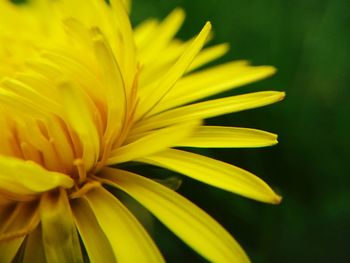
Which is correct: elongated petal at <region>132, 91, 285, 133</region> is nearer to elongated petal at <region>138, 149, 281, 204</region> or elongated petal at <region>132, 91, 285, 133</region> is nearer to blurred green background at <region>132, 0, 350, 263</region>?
elongated petal at <region>138, 149, 281, 204</region>

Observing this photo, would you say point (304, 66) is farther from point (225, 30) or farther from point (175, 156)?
point (175, 156)

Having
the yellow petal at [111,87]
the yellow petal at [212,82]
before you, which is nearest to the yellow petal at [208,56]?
the yellow petal at [212,82]

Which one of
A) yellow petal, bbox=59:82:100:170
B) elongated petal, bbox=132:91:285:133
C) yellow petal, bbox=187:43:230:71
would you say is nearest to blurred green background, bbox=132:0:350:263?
yellow petal, bbox=187:43:230:71

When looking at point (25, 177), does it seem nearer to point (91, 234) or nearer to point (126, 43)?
point (91, 234)

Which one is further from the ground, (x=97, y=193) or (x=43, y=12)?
(x=43, y=12)

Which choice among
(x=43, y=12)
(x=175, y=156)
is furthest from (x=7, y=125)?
(x=43, y=12)
